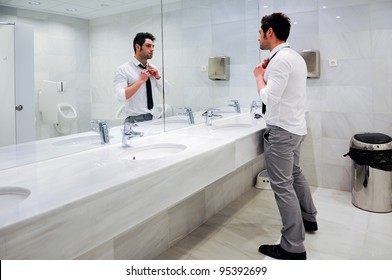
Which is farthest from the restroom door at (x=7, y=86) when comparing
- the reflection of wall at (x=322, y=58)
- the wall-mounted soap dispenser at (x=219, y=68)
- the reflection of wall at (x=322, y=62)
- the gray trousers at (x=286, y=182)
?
the wall-mounted soap dispenser at (x=219, y=68)

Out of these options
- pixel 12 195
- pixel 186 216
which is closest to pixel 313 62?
pixel 186 216

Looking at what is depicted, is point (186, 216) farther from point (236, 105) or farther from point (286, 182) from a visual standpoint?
point (236, 105)

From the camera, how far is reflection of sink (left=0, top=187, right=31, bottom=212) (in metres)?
1.26

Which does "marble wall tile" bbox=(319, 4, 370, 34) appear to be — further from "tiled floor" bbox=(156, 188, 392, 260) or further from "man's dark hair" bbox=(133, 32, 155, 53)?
"man's dark hair" bbox=(133, 32, 155, 53)

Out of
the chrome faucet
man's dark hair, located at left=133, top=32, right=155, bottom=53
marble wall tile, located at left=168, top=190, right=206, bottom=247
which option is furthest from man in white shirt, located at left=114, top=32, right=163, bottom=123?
the chrome faucet

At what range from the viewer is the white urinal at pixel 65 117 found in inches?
70.2

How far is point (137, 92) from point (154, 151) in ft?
1.69

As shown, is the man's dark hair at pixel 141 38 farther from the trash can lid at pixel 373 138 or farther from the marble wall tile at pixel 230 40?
the trash can lid at pixel 373 138

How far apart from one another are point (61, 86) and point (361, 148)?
2688 millimetres

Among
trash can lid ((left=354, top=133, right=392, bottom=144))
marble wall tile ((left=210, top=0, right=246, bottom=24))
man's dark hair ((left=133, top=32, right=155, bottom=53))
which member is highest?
marble wall tile ((left=210, top=0, right=246, bottom=24))

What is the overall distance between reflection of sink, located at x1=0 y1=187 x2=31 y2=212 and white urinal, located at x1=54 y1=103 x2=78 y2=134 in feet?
1.87

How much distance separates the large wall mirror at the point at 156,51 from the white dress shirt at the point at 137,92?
6 centimetres

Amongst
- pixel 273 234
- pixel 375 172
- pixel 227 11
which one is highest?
pixel 227 11

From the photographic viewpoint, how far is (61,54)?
1716 mm
